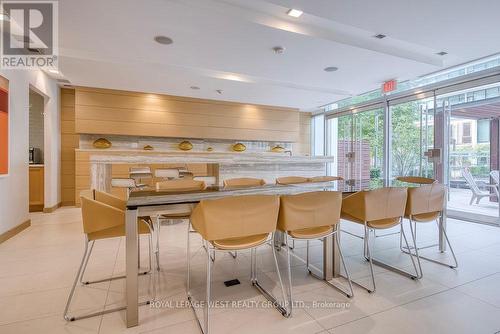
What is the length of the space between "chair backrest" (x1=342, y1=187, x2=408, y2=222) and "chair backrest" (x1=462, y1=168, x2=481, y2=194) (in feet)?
12.3

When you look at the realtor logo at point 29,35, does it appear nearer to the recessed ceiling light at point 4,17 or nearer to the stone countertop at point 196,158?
the recessed ceiling light at point 4,17

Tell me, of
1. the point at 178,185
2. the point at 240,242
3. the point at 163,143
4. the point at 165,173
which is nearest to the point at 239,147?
the point at 163,143

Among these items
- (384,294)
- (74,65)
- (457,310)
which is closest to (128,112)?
(74,65)

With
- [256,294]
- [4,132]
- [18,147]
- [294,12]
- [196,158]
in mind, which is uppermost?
[294,12]

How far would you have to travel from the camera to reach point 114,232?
201cm

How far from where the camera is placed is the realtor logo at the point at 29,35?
9.33ft

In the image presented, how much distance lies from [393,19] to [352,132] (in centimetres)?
422

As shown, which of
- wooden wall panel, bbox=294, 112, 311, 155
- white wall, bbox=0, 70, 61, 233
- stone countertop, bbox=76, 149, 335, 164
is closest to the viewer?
white wall, bbox=0, 70, 61, 233

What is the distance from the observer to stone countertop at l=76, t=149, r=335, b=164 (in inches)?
144

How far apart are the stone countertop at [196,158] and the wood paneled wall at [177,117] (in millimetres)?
1871

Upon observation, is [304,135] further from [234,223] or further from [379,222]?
[234,223]

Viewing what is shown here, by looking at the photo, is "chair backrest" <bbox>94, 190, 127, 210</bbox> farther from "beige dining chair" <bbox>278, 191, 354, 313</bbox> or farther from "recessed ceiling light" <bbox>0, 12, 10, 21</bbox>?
"recessed ceiling light" <bbox>0, 12, 10, 21</bbox>

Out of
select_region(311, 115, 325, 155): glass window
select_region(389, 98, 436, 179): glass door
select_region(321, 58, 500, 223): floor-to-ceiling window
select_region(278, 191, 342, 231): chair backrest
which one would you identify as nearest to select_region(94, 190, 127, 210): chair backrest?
select_region(278, 191, 342, 231): chair backrest

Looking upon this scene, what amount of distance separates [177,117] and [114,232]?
4.91 meters
